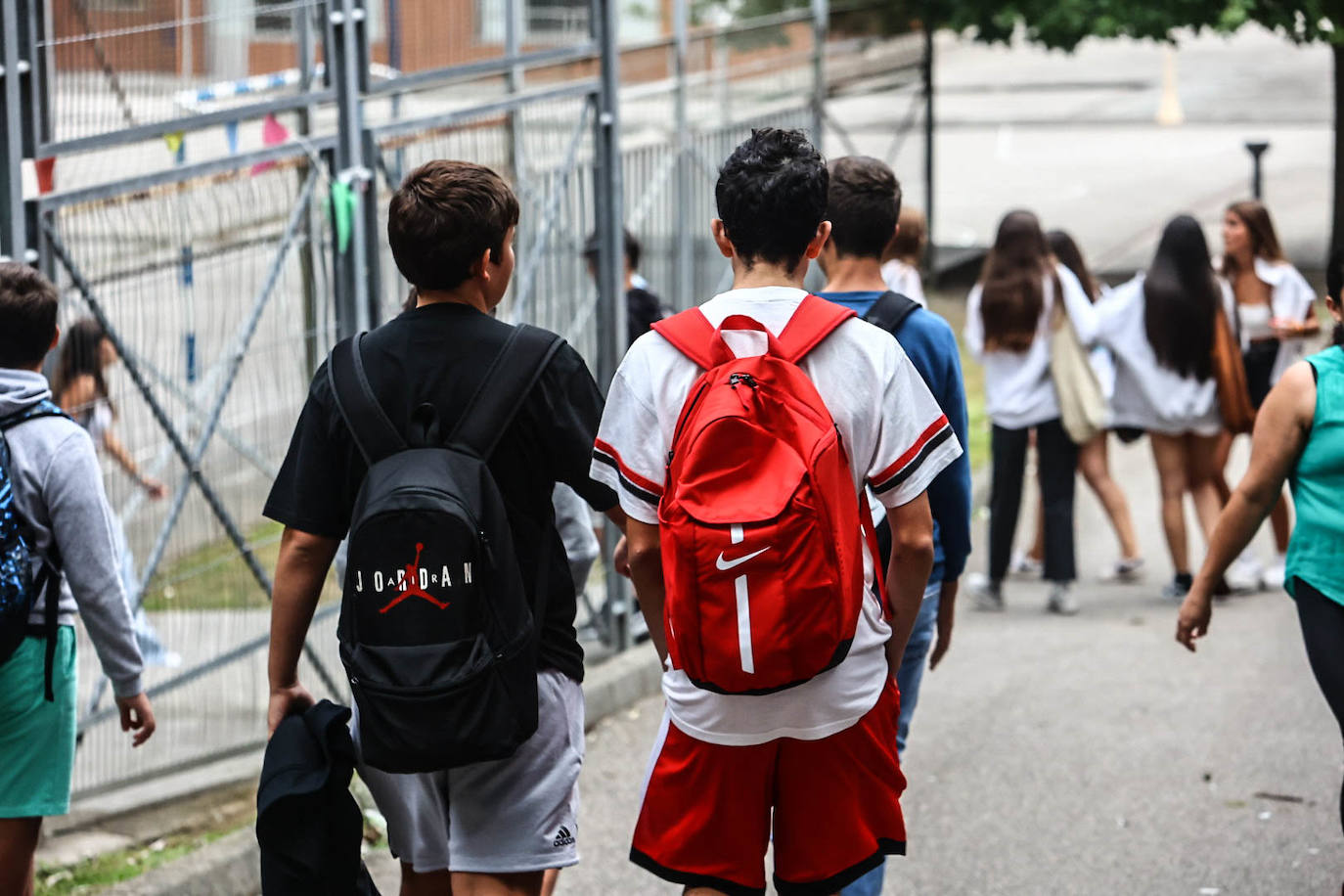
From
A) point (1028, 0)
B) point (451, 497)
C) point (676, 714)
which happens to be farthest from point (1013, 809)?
point (1028, 0)

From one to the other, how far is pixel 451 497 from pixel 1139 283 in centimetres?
620

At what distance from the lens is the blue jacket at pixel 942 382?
4.40m

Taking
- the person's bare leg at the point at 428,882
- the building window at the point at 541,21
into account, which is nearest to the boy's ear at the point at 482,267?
the person's bare leg at the point at 428,882

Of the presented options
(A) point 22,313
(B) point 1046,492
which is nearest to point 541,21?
(B) point 1046,492

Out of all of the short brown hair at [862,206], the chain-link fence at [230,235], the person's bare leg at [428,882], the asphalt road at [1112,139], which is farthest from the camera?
the asphalt road at [1112,139]

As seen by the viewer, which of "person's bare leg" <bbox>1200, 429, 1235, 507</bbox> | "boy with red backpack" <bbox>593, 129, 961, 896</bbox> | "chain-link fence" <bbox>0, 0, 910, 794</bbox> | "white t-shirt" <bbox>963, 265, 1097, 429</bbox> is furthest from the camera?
"person's bare leg" <bbox>1200, 429, 1235, 507</bbox>

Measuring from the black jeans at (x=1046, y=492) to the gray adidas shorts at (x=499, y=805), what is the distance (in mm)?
5589

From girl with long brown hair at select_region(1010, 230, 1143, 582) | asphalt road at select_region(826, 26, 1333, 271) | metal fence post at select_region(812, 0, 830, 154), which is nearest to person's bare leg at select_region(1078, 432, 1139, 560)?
girl with long brown hair at select_region(1010, 230, 1143, 582)

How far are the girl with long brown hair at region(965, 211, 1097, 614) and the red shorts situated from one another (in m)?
5.16

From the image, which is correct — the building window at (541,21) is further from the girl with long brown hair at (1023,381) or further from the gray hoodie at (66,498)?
the gray hoodie at (66,498)

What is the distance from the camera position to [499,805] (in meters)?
3.57

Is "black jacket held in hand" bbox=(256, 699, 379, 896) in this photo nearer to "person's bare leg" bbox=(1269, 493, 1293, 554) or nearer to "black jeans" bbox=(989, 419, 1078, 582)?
"black jeans" bbox=(989, 419, 1078, 582)

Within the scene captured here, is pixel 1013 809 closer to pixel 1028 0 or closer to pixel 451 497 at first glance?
pixel 451 497

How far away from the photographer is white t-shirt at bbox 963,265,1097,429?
8625mm
